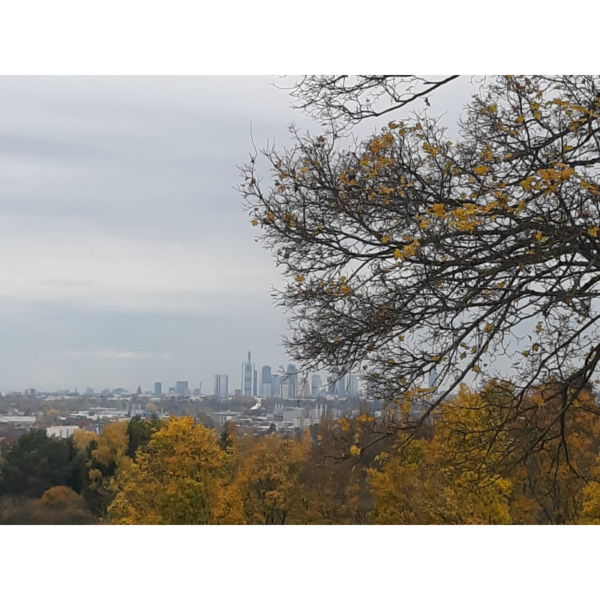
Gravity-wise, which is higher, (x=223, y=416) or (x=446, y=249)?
(x=446, y=249)

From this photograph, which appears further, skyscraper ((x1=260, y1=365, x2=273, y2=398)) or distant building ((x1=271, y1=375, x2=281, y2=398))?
skyscraper ((x1=260, y1=365, x2=273, y2=398))

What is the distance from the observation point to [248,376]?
26.4 feet

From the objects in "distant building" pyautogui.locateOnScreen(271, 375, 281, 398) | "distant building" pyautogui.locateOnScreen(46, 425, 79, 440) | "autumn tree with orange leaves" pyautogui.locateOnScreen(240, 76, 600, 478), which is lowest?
"distant building" pyautogui.locateOnScreen(46, 425, 79, 440)

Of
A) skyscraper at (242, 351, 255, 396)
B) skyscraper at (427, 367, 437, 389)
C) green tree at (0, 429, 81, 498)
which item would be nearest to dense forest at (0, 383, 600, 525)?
green tree at (0, 429, 81, 498)

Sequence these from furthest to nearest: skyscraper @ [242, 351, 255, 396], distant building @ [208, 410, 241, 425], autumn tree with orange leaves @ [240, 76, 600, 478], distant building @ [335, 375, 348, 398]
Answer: distant building @ [208, 410, 241, 425] → skyscraper @ [242, 351, 255, 396] → distant building @ [335, 375, 348, 398] → autumn tree with orange leaves @ [240, 76, 600, 478]

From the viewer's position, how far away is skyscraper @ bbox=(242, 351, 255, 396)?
26.2 feet

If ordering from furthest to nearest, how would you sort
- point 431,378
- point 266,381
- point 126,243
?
point 126,243, point 266,381, point 431,378

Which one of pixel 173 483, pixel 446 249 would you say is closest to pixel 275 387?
pixel 446 249

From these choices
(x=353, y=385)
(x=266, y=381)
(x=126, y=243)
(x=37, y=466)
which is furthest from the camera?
(x=37, y=466)

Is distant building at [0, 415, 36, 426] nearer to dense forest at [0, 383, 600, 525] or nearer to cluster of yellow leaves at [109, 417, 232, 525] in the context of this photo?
dense forest at [0, 383, 600, 525]

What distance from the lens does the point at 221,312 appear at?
856 centimetres

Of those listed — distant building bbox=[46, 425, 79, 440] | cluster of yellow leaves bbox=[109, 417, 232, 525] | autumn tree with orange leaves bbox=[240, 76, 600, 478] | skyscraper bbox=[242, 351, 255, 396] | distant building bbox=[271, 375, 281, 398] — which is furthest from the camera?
cluster of yellow leaves bbox=[109, 417, 232, 525]

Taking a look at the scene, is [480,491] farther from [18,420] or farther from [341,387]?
[18,420]

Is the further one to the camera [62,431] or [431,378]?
[62,431]
